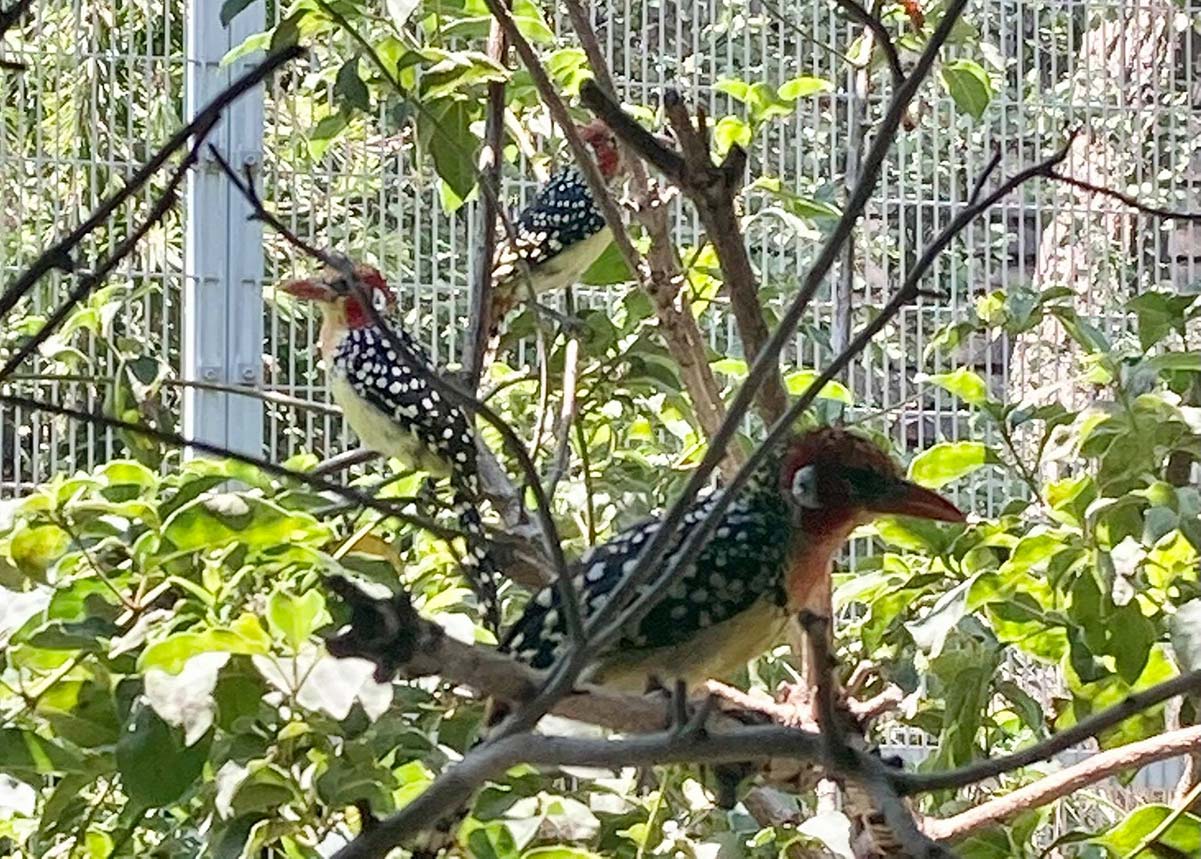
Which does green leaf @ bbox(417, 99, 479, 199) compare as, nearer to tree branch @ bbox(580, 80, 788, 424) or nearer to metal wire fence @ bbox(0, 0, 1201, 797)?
tree branch @ bbox(580, 80, 788, 424)

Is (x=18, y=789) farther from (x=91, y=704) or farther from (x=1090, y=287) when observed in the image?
(x=1090, y=287)

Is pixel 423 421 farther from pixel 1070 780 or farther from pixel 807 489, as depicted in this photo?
pixel 1070 780

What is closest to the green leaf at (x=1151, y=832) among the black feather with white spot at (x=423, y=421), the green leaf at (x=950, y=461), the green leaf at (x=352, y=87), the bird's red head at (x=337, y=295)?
the green leaf at (x=950, y=461)

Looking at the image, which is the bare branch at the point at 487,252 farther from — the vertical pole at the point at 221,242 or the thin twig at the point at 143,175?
the thin twig at the point at 143,175

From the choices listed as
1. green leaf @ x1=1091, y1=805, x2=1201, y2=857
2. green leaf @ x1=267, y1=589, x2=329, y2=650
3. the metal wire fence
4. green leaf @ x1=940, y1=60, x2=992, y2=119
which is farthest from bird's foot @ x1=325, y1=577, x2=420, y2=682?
the metal wire fence

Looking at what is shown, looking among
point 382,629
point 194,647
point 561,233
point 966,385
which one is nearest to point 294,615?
point 194,647

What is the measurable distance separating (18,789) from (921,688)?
32.1 inches

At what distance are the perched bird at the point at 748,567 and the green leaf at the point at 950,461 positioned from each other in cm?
14

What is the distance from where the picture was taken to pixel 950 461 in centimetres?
143

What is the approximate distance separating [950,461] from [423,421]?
3.56ft

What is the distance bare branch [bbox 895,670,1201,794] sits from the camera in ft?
1.89

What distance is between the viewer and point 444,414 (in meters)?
2.34

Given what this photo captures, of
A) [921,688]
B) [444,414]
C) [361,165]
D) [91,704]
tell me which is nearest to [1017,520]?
[921,688]

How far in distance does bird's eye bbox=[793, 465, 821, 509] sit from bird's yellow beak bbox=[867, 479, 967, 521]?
0.18 feet
